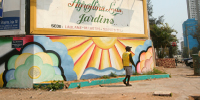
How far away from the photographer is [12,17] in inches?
278

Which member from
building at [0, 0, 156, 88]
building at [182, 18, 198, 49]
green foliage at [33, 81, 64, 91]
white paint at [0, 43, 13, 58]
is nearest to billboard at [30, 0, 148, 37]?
building at [0, 0, 156, 88]

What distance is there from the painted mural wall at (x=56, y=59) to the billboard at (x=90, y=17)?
1.45ft

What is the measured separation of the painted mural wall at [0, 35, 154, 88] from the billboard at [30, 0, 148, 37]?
0.44m

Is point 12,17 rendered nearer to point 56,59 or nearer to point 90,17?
point 56,59

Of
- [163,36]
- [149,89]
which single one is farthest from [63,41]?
[163,36]

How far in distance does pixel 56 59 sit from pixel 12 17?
2.43 meters

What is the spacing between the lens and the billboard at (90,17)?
→ 7285 millimetres

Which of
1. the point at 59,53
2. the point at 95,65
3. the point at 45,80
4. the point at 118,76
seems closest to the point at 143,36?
the point at 118,76

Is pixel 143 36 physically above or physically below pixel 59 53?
above

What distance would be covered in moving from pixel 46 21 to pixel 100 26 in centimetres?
255

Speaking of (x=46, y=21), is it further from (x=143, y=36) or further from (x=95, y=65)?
(x=143, y=36)

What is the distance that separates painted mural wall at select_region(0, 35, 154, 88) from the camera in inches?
269

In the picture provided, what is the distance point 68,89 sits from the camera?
646cm

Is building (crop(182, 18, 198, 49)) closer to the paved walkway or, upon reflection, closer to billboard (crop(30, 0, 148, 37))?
billboard (crop(30, 0, 148, 37))
